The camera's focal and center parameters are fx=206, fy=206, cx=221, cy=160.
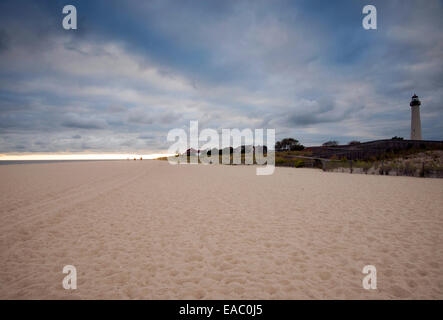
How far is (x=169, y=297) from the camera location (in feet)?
10.2

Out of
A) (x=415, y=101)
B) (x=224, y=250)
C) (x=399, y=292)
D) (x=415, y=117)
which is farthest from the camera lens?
(x=415, y=101)

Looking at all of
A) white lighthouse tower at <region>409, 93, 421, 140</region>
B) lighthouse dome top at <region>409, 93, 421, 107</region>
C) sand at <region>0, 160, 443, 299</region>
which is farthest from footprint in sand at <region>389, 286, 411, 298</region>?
lighthouse dome top at <region>409, 93, 421, 107</region>

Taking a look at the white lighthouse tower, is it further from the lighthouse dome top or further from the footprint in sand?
the footprint in sand

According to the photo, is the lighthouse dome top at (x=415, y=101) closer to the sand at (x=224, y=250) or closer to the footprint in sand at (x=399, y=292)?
the sand at (x=224, y=250)

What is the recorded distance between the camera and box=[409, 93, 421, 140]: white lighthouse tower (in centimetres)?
4295

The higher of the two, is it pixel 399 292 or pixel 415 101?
pixel 415 101

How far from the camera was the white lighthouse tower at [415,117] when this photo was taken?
42947 mm

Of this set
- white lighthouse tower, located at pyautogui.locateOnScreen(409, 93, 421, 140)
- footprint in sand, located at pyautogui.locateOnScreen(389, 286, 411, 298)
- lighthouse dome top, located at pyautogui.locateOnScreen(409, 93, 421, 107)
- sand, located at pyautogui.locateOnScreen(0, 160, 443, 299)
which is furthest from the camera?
lighthouse dome top, located at pyautogui.locateOnScreen(409, 93, 421, 107)

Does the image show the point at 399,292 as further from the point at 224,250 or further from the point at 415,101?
the point at 415,101

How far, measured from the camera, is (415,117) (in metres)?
44.1

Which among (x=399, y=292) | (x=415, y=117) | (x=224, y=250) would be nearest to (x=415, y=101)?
(x=415, y=117)

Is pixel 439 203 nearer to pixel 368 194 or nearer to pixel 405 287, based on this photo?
pixel 368 194

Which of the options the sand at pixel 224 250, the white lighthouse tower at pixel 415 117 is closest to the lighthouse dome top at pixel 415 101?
the white lighthouse tower at pixel 415 117
